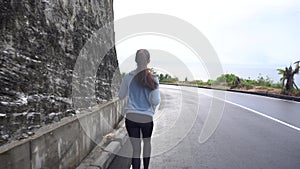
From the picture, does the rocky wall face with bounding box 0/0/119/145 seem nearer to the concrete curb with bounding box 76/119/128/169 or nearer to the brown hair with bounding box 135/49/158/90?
the concrete curb with bounding box 76/119/128/169

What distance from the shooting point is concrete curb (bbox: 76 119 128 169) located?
4808mm

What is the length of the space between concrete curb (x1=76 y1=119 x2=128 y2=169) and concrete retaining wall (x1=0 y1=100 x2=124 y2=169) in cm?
10

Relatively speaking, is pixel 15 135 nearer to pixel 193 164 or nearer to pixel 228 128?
pixel 193 164

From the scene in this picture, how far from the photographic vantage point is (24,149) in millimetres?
3111

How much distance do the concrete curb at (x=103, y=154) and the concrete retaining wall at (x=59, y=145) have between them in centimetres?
10

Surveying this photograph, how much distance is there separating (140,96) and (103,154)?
6.66 feet

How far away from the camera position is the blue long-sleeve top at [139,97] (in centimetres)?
391

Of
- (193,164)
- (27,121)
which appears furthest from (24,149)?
(193,164)

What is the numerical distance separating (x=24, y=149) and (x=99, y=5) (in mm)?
7082

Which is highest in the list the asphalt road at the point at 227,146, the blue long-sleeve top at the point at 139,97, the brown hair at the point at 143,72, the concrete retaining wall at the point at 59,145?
the brown hair at the point at 143,72

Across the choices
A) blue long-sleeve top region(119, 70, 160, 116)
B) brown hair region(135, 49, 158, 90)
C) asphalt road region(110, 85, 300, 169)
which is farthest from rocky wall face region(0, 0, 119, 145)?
asphalt road region(110, 85, 300, 169)

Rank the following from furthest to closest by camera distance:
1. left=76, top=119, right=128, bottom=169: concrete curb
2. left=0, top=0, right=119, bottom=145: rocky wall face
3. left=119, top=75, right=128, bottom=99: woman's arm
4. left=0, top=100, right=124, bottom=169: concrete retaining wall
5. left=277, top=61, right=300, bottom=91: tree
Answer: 1. left=277, top=61, right=300, bottom=91: tree
2. left=76, top=119, right=128, bottom=169: concrete curb
3. left=119, top=75, right=128, bottom=99: woman's arm
4. left=0, top=0, right=119, bottom=145: rocky wall face
5. left=0, top=100, right=124, bottom=169: concrete retaining wall

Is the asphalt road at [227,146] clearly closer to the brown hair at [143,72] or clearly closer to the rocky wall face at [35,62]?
the rocky wall face at [35,62]

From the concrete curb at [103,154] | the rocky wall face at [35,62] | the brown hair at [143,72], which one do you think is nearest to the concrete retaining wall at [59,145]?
the concrete curb at [103,154]
